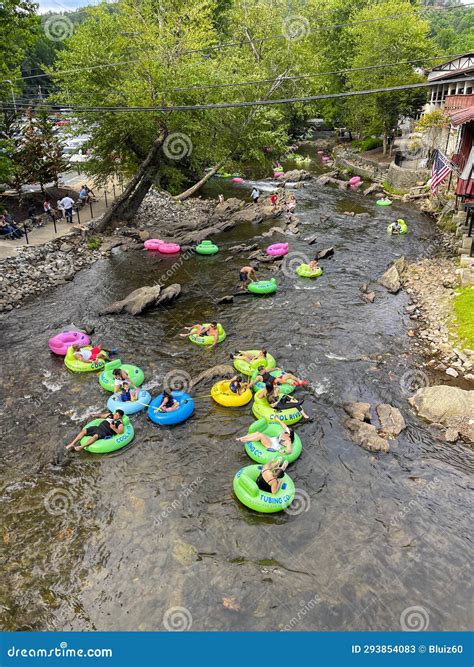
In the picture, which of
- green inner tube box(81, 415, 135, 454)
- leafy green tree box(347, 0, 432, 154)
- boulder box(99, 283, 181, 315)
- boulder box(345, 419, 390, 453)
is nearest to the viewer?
green inner tube box(81, 415, 135, 454)

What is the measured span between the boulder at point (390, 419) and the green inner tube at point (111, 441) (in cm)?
724

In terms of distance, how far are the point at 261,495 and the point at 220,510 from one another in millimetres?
1062

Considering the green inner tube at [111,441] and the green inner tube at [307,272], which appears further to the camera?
the green inner tube at [307,272]

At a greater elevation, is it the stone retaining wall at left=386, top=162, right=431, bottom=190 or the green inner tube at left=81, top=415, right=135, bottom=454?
the stone retaining wall at left=386, top=162, right=431, bottom=190

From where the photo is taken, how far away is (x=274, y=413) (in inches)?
535

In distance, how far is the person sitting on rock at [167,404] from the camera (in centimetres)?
1384

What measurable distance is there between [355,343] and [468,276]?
21.1 ft

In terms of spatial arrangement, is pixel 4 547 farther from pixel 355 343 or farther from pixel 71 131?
pixel 71 131

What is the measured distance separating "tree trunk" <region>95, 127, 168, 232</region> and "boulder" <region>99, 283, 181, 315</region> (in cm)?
979

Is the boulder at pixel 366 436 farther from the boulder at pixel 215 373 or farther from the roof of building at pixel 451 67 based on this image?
the roof of building at pixel 451 67

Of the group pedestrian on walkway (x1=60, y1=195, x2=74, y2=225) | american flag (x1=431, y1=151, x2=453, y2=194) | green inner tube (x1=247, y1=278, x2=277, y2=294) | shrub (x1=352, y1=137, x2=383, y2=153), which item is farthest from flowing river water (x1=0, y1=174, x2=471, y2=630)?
shrub (x1=352, y1=137, x2=383, y2=153)

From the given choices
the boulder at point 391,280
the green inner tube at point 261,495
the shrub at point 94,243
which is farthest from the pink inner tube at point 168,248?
the green inner tube at point 261,495

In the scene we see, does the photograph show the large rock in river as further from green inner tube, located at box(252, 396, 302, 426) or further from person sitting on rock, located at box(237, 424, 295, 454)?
person sitting on rock, located at box(237, 424, 295, 454)

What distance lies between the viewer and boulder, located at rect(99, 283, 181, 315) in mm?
20453
